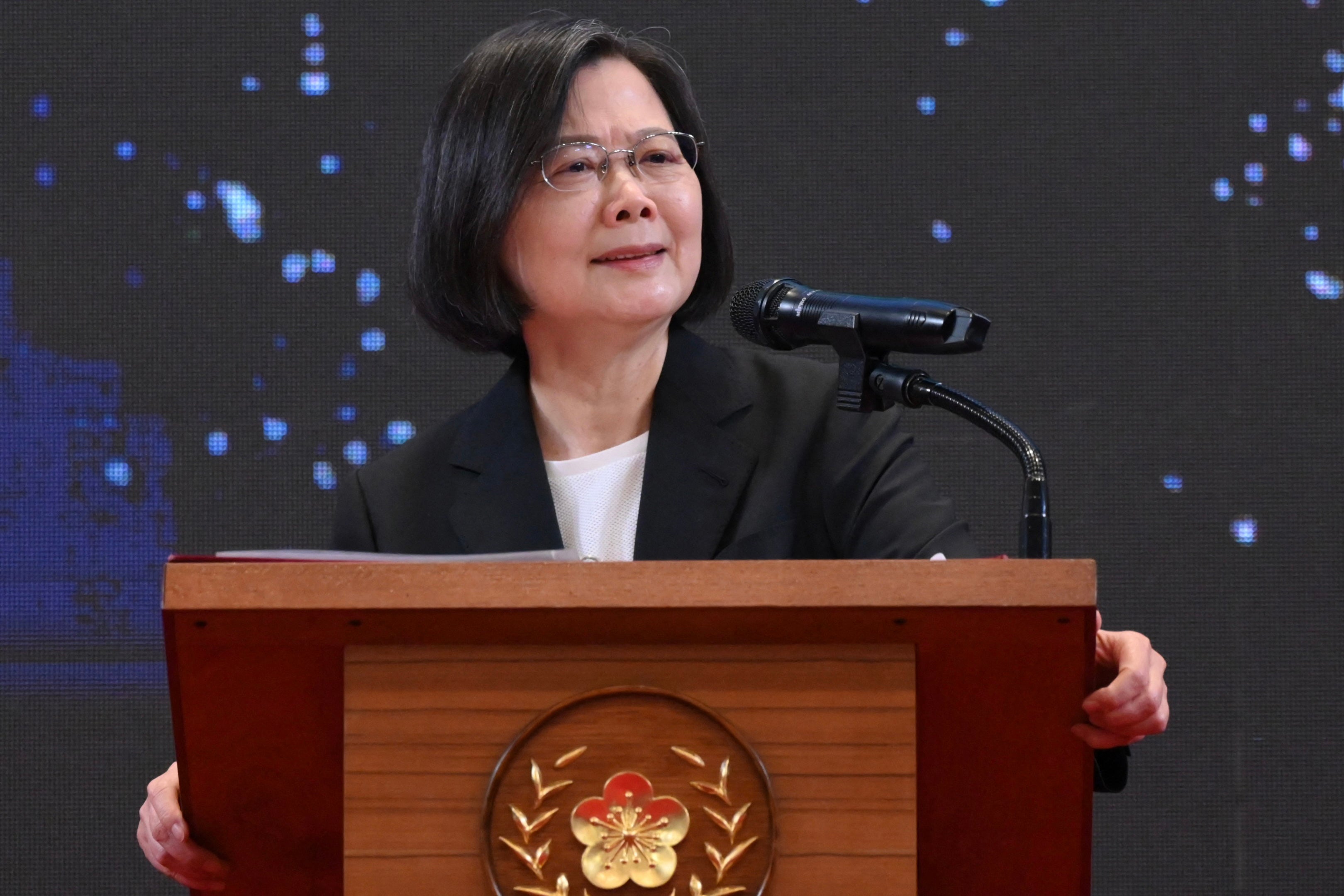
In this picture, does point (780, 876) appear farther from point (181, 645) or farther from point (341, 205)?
point (341, 205)

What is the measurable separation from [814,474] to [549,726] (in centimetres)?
67

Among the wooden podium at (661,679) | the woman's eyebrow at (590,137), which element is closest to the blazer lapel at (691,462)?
the woman's eyebrow at (590,137)

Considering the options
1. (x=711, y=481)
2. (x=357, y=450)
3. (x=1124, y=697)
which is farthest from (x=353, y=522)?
(x=1124, y=697)

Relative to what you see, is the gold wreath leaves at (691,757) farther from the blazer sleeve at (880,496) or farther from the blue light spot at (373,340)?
the blue light spot at (373,340)

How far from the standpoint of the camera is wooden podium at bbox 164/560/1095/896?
31.4 inches

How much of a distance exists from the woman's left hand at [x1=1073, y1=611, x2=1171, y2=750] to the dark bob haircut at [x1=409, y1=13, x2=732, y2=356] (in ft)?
2.71

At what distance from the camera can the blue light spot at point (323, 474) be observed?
83.4 inches

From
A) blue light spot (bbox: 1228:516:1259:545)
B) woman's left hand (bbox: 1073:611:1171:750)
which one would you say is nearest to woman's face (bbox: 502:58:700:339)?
woman's left hand (bbox: 1073:611:1171:750)

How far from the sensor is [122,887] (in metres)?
2.09

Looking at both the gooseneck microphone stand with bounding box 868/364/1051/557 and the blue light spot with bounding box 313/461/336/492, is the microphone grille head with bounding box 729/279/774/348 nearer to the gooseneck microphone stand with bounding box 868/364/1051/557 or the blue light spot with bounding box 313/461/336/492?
the gooseneck microphone stand with bounding box 868/364/1051/557

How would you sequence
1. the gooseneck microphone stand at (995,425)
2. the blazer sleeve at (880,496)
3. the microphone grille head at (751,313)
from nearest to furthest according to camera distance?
the gooseneck microphone stand at (995,425), the microphone grille head at (751,313), the blazer sleeve at (880,496)

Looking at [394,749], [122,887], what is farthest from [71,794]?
[394,749]

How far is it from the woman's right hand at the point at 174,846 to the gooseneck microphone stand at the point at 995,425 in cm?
56

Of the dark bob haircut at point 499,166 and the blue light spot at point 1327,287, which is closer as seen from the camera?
the dark bob haircut at point 499,166
